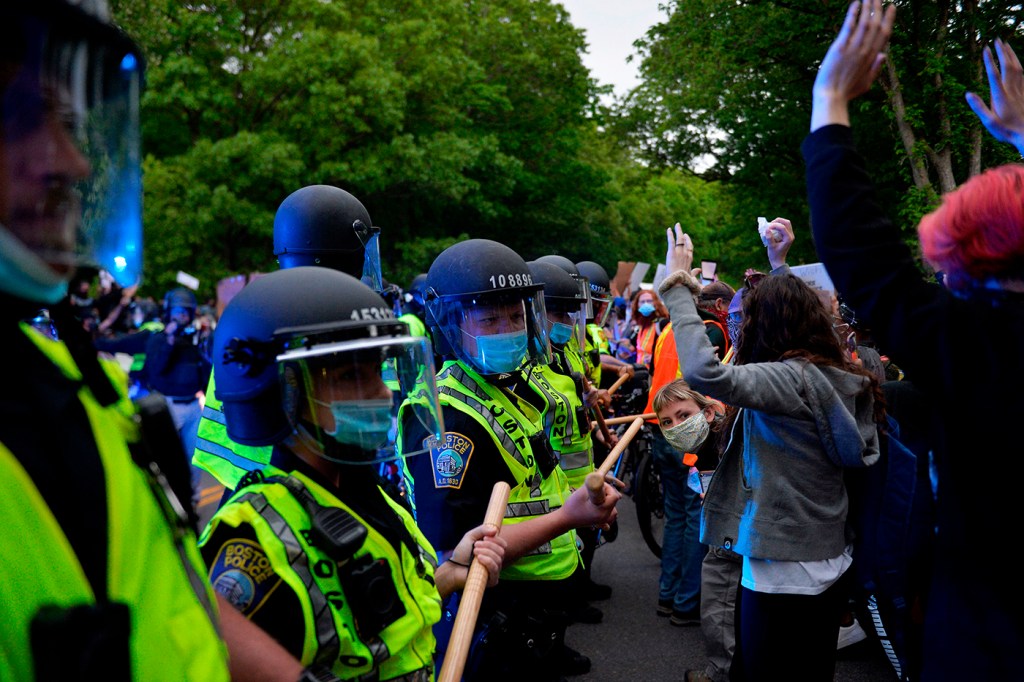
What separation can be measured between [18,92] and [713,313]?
5.25 meters

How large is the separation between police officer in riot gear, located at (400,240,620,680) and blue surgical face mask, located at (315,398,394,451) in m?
0.46

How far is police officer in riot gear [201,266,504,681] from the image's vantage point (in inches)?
63.4

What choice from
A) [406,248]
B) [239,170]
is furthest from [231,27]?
[406,248]

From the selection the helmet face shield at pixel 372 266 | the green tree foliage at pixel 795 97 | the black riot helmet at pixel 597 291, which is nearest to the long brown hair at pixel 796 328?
the helmet face shield at pixel 372 266

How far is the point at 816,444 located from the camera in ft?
9.70

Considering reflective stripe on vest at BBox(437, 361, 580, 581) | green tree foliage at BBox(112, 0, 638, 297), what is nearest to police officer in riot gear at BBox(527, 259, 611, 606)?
reflective stripe on vest at BBox(437, 361, 580, 581)

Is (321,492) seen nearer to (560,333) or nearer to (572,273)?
(560,333)

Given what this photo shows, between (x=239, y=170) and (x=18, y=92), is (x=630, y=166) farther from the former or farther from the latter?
(x=18, y=92)

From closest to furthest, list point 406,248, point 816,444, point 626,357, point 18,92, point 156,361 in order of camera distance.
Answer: point 18,92 < point 816,444 < point 156,361 < point 626,357 < point 406,248

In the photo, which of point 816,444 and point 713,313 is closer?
point 816,444

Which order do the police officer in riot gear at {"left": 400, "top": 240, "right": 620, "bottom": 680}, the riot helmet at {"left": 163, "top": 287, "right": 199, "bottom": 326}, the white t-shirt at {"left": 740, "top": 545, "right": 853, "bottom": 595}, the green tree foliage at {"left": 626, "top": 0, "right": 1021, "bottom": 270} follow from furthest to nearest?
the green tree foliage at {"left": 626, "top": 0, "right": 1021, "bottom": 270}, the riot helmet at {"left": 163, "top": 287, "right": 199, "bottom": 326}, the white t-shirt at {"left": 740, "top": 545, "right": 853, "bottom": 595}, the police officer in riot gear at {"left": 400, "top": 240, "right": 620, "bottom": 680}

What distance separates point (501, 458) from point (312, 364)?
1.28 meters

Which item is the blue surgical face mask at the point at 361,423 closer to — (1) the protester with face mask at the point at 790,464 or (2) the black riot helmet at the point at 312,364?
(2) the black riot helmet at the point at 312,364

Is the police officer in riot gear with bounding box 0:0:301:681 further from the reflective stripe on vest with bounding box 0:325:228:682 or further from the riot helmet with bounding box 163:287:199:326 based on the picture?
the riot helmet with bounding box 163:287:199:326
